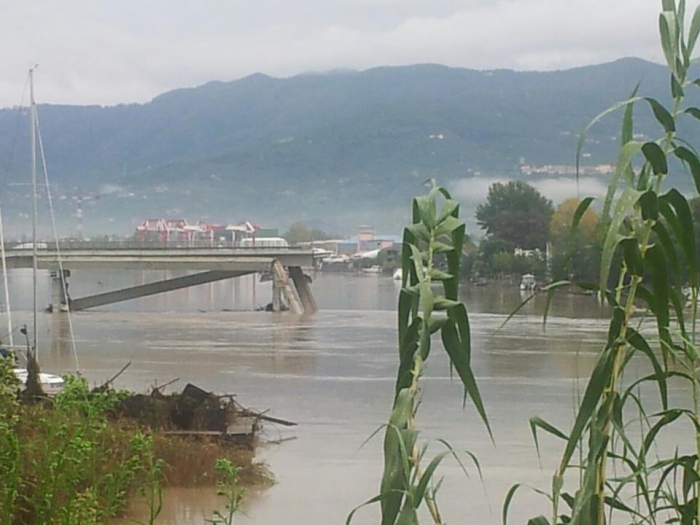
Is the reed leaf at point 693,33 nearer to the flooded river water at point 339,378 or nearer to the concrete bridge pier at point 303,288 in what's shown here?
the flooded river water at point 339,378

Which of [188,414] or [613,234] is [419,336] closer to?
[613,234]

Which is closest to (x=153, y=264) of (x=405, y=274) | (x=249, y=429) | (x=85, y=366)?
(x=85, y=366)

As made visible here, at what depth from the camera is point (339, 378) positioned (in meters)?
11.8

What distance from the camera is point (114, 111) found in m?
70.4

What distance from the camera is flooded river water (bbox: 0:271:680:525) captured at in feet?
21.3

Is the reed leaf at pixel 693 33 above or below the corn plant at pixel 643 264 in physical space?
above

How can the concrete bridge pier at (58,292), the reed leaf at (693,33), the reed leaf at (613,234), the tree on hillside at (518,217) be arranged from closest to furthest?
the reed leaf at (613,234) → the reed leaf at (693,33) → the tree on hillside at (518,217) → the concrete bridge pier at (58,292)

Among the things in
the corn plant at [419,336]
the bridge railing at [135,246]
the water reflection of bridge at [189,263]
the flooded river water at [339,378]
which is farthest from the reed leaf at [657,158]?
the bridge railing at [135,246]

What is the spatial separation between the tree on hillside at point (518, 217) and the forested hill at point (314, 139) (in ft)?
5.84

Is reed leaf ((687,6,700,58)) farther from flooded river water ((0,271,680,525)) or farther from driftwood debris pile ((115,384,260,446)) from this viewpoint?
driftwood debris pile ((115,384,260,446))

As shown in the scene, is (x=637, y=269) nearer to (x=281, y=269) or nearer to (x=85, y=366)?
(x=85, y=366)

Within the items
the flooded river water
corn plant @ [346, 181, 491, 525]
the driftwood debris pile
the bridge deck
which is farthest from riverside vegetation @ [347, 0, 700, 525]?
the bridge deck

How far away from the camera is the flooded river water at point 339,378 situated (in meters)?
6.48

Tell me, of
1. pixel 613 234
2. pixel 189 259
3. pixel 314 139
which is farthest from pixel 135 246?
pixel 314 139
